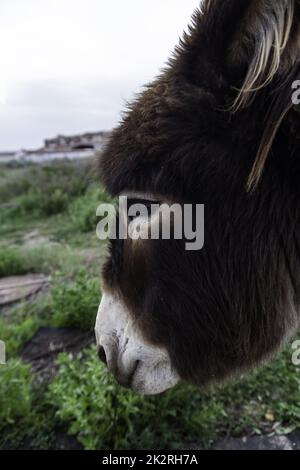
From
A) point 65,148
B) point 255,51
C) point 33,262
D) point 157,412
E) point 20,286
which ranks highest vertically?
point 65,148

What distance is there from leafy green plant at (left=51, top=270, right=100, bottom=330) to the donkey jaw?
229 cm

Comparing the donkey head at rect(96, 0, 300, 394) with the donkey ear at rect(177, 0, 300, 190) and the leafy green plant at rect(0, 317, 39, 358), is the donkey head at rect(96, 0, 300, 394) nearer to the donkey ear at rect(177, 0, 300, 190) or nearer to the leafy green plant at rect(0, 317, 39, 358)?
the donkey ear at rect(177, 0, 300, 190)

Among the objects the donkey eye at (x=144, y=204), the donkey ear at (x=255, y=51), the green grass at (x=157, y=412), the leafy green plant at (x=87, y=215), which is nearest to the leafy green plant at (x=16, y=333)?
the green grass at (x=157, y=412)

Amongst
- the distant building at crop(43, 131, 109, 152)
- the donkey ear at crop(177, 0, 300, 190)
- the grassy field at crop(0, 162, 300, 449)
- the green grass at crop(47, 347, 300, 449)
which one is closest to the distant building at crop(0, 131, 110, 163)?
the distant building at crop(43, 131, 109, 152)

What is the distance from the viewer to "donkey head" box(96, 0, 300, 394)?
129cm

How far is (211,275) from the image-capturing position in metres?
1.51

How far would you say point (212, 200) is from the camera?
1440mm

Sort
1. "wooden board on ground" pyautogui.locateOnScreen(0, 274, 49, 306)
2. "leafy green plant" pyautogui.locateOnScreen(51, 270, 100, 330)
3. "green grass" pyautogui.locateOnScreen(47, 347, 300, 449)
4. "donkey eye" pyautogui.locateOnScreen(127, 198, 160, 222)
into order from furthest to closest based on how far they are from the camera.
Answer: "wooden board on ground" pyautogui.locateOnScreen(0, 274, 49, 306) < "leafy green plant" pyautogui.locateOnScreen(51, 270, 100, 330) < "green grass" pyautogui.locateOnScreen(47, 347, 300, 449) < "donkey eye" pyautogui.locateOnScreen(127, 198, 160, 222)

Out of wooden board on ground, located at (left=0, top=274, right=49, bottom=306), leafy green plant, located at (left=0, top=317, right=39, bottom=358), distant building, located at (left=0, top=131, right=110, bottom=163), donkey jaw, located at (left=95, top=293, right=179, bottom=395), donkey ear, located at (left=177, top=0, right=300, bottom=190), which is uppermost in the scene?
distant building, located at (left=0, top=131, right=110, bottom=163)

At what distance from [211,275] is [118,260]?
1.21 feet

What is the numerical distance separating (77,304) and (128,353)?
8.13 feet

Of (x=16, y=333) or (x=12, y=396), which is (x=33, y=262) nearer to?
(x=16, y=333)

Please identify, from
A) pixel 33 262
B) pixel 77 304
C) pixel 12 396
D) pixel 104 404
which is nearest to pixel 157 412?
pixel 104 404
